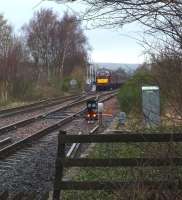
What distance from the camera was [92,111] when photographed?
88.2 ft

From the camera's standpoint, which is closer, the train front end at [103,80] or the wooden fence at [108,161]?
the wooden fence at [108,161]

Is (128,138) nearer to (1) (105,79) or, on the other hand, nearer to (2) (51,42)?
(1) (105,79)

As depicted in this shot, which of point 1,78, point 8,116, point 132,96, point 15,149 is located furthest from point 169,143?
point 1,78

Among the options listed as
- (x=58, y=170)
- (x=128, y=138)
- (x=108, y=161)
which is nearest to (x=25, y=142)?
(x=58, y=170)

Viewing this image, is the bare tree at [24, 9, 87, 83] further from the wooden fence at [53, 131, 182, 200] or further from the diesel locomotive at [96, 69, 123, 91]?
the wooden fence at [53, 131, 182, 200]

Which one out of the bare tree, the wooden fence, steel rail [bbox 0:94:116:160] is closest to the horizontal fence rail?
the wooden fence

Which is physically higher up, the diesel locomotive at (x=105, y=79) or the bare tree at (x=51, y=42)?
the bare tree at (x=51, y=42)

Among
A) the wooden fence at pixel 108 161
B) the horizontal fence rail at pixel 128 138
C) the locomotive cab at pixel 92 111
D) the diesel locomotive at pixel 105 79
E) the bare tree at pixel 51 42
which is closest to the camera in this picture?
the wooden fence at pixel 108 161

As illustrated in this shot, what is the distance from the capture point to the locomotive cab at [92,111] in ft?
86.1

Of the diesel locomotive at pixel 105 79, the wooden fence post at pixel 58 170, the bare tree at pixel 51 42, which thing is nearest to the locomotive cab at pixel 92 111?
the wooden fence post at pixel 58 170

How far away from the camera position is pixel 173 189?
7.88 m

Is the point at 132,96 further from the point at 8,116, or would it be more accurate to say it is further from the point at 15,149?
the point at 15,149

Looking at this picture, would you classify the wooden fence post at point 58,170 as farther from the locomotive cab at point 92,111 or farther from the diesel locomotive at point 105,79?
the diesel locomotive at point 105,79

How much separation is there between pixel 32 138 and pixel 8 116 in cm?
1158
